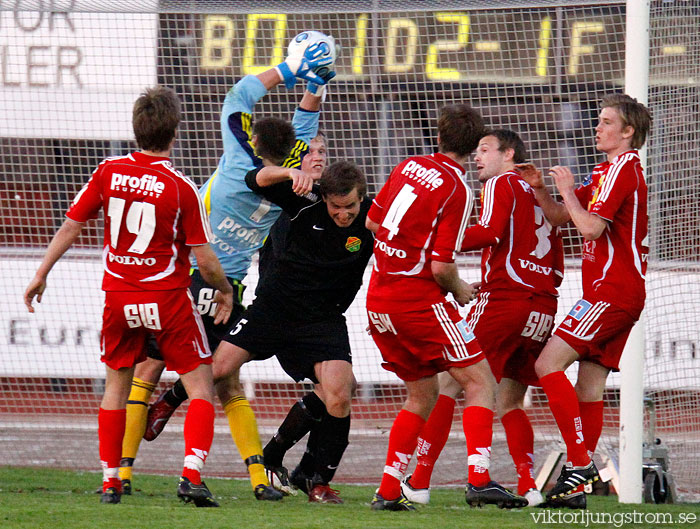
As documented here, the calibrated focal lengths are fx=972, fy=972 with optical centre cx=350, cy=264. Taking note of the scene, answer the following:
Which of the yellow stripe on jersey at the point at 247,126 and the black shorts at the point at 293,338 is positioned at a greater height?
the yellow stripe on jersey at the point at 247,126

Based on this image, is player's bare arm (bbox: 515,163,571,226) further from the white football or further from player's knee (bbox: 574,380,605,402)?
the white football

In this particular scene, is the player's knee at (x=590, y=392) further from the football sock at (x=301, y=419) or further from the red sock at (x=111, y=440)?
the red sock at (x=111, y=440)

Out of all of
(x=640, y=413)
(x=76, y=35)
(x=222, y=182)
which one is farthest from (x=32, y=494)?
(x=76, y=35)

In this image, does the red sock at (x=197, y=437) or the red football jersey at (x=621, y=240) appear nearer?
the red sock at (x=197, y=437)

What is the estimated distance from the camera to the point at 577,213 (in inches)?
182

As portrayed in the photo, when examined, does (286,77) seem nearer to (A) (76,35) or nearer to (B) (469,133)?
(B) (469,133)

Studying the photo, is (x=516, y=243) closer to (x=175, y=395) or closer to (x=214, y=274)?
(x=214, y=274)

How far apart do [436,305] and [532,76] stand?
4335mm

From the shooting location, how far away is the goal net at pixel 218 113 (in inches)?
311

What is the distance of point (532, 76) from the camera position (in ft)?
27.0

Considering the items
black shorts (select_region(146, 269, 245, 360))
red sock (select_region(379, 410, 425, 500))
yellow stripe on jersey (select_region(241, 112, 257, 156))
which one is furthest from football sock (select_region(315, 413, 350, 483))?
yellow stripe on jersey (select_region(241, 112, 257, 156))

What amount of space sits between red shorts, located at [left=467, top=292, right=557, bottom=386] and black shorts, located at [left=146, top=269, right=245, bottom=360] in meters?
1.30

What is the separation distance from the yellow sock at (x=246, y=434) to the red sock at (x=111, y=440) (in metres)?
0.66

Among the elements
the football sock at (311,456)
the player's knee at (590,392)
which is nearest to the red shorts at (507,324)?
the player's knee at (590,392)
